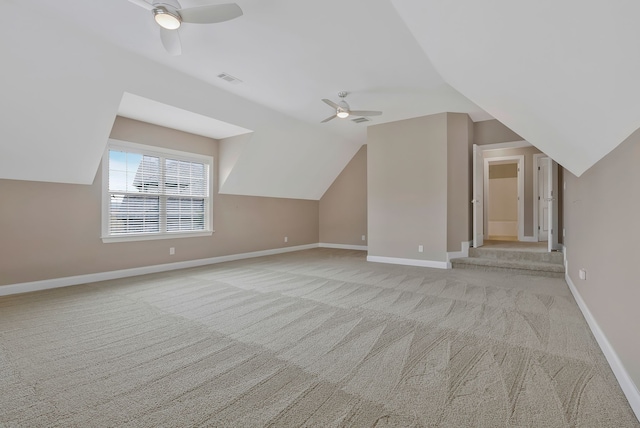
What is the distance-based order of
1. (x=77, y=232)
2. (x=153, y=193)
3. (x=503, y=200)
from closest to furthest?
1. (x=77, y=232)
2. (x=153, y=193)
3. (x=503, y=200)

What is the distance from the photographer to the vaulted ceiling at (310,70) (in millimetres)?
1456

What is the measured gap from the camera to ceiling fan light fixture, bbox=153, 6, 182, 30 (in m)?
2.35

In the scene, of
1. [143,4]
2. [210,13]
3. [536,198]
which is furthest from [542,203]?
[143,4]

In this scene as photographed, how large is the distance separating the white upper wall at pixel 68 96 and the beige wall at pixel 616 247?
467 cm

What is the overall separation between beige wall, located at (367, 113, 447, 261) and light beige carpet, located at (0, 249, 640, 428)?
1.87 m

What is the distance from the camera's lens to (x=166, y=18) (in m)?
2.41

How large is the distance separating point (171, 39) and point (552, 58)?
3.02 metres

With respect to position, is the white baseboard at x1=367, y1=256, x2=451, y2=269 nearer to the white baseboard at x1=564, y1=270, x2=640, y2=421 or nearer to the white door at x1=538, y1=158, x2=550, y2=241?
the white baseboard at x1=564, y1=270, x2=640, y2=421

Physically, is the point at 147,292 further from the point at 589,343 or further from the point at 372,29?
the point at 589,343

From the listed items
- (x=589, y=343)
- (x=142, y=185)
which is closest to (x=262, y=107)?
(x=142, y=185)

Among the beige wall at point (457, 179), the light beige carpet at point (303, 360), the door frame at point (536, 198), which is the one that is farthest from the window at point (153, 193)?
the door frame at point (536, 198)

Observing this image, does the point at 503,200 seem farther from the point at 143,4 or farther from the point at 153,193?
the point at 143,4

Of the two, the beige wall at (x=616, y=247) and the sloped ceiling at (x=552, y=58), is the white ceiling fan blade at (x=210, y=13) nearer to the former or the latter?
the sloped ceiling at (x=552, y=58)

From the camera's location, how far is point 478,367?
202 centimetres
